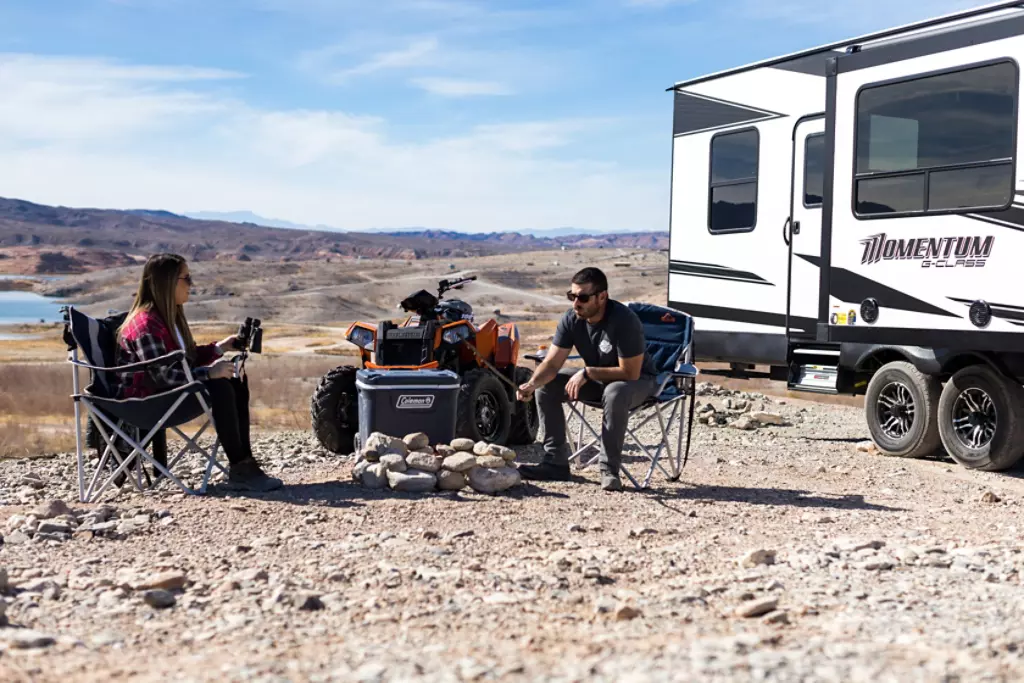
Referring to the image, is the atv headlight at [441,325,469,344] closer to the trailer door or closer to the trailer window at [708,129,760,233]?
the trailer door

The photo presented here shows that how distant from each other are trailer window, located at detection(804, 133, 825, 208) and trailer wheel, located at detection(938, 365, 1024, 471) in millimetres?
1898

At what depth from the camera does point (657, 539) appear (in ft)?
18.2

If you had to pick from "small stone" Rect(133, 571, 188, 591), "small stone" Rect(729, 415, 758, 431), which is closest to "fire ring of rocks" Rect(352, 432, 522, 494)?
"small stone" Rect(133, 571, 188, 591)

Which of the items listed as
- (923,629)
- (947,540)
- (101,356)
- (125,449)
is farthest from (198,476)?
(923,629)

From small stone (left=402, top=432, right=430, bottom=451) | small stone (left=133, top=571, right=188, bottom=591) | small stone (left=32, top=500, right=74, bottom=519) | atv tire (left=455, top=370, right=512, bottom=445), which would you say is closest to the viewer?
small stone (left=133, top=571, right=188, bottom=591)

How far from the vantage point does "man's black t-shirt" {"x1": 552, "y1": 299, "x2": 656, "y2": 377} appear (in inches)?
267

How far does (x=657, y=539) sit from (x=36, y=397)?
12.9 m

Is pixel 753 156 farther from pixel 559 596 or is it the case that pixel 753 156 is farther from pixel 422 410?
pixel 559 596

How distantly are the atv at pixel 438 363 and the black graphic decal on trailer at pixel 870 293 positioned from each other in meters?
2.56

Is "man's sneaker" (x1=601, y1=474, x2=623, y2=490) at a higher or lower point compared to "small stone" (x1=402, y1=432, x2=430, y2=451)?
lower

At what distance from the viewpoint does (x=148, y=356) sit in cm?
642

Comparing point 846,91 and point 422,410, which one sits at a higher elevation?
point 846,91

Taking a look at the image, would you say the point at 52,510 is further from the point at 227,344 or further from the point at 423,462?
the point at 423,462

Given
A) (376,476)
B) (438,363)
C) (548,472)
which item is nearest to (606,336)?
(548,472)
